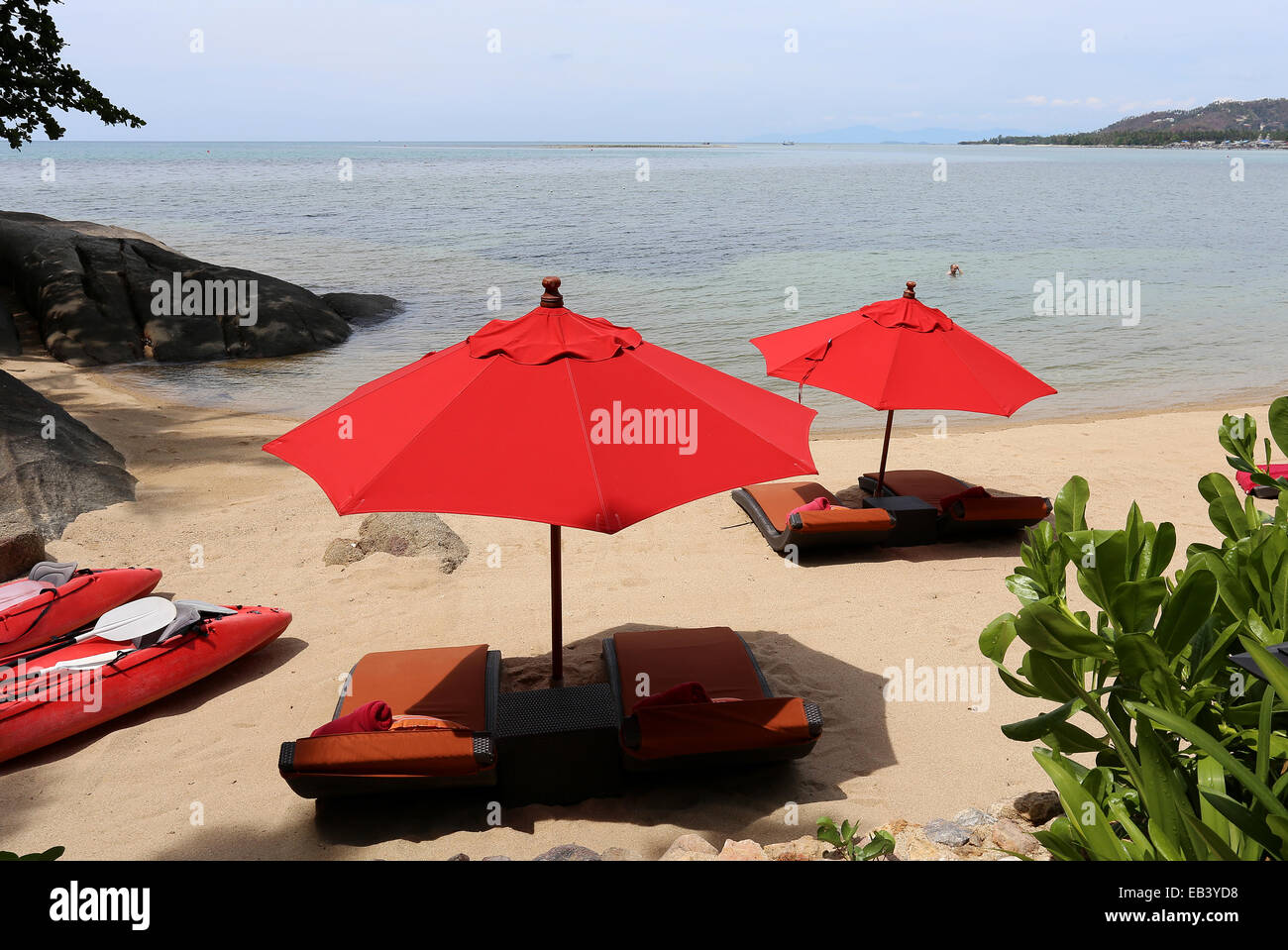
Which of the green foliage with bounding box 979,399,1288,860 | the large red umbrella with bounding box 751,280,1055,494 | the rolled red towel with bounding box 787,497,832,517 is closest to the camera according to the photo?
the green foliage with bounding box 979,399,1288,860

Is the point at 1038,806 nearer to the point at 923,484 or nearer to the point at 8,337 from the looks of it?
the point at 923,484

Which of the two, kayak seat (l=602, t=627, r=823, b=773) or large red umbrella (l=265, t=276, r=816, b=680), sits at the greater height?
large red umbrella (l=265, t=276, r=816, b=680)

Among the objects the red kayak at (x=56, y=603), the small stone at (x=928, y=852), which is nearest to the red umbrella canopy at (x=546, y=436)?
the small stone at (x=928, y=852)

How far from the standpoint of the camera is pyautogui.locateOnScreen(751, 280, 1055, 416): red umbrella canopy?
785 cm

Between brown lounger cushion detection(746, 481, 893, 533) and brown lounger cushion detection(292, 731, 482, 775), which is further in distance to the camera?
brown lounger cushion detection(746, 481, 893, 533)

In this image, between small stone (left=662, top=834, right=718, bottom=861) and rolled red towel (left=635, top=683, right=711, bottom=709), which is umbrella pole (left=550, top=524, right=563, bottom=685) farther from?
small stone (left=662, top=834, right=718, bottom=861)

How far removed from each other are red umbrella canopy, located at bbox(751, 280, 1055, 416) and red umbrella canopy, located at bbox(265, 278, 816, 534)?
3215 mm

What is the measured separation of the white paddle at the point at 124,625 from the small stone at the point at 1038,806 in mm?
5718

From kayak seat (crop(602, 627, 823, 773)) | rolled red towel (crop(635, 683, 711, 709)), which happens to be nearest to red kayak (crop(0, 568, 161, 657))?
kayak seat (crop(602, 627, 823, 773))

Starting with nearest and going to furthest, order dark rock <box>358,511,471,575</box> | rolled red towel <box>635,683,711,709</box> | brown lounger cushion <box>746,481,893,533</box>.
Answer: rolled red towel <box>635,683,711,709</box> → brown lounger cushion <box>746,481,893,533</box> → dark rock <box>358,511,471,575</box>

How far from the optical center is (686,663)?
564 cm

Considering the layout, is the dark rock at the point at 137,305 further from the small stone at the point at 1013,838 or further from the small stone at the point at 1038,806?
the small stone at the point at 1013,838
